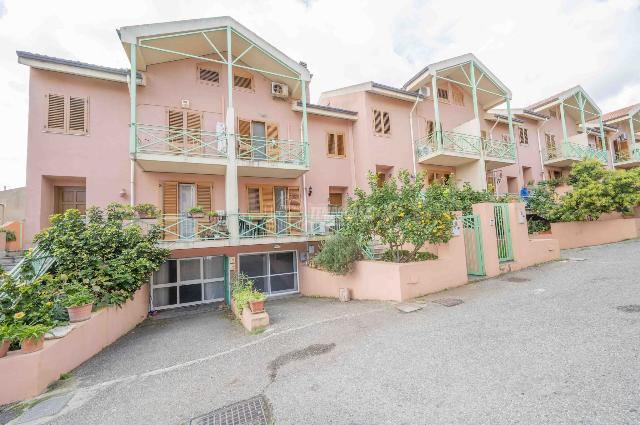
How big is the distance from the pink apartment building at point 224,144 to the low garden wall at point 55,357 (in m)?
3.04

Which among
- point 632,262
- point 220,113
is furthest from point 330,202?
point 632,262

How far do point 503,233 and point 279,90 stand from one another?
37.1ft

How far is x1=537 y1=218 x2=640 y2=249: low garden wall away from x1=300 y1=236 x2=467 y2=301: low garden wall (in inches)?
411

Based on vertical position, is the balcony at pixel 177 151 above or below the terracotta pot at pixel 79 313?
above

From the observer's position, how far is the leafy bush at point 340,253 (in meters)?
9.39

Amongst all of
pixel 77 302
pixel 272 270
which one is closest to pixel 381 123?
pixel 272 270

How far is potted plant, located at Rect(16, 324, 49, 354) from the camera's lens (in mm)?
4562

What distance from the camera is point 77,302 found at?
5.92 meters

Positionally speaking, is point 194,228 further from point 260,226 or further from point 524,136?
point 524,136

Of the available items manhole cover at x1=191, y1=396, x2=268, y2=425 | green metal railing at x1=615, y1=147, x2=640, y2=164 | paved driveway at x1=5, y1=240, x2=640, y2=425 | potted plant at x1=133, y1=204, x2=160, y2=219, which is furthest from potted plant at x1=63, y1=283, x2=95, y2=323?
green metal railing at x1=615, y1=147, x2=640, y2=164

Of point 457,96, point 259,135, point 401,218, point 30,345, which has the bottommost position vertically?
point 30,345

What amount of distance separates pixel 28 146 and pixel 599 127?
120ft

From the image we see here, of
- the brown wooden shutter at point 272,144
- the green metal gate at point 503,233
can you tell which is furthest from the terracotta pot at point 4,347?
the green metal gate at point 503,233

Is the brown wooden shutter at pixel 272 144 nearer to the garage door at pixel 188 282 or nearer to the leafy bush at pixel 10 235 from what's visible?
the garage door at pixel 188 282
